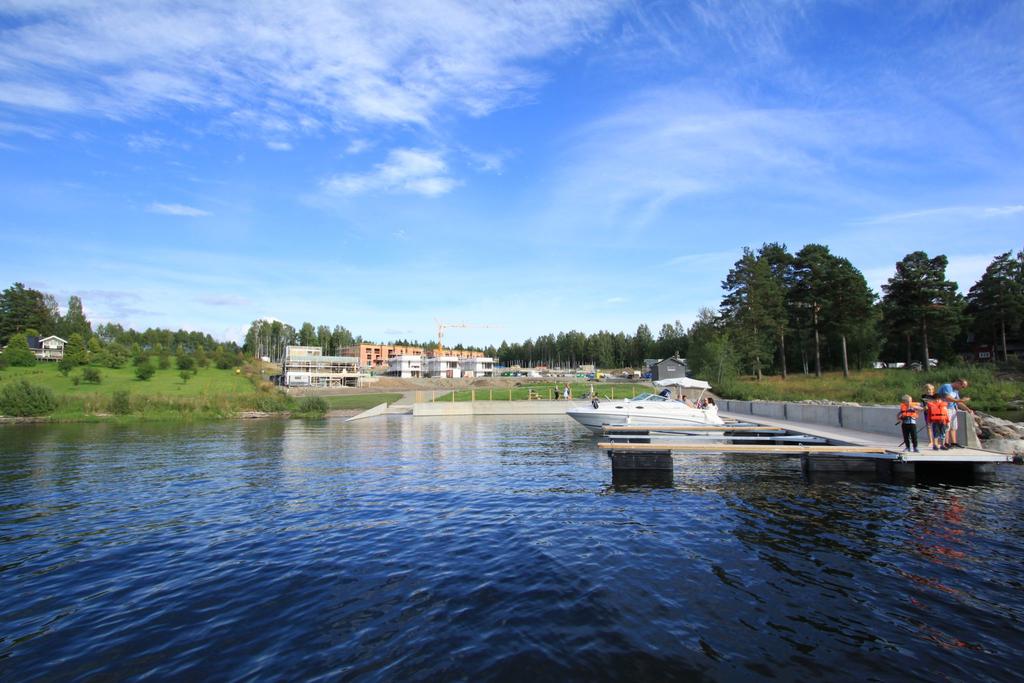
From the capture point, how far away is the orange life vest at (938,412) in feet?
53.2

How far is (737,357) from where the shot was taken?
62.4 meters

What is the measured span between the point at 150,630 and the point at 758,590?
27.2 ft

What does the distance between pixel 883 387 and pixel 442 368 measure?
369ft

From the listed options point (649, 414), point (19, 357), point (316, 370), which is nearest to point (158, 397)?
point (19, 357)

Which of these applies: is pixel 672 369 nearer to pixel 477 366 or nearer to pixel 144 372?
pixel 144 372

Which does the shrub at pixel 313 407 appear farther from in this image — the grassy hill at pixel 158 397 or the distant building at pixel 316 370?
the distant building at pixel 316 370

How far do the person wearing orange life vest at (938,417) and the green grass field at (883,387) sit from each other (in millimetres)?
31116

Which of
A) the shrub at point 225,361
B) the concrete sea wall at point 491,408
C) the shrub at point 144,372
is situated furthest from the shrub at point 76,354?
the concrete sea wall at point 491,408

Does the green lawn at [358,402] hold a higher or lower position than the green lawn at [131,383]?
lower

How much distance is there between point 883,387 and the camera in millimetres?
49812

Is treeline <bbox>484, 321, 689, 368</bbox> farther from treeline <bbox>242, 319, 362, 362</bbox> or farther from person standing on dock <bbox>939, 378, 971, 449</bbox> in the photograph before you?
person standing on dock <bbox>939, 378, 971, 449</bbox>

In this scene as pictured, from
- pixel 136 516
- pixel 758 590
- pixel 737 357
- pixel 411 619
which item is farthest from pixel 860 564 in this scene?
pixel 737 357

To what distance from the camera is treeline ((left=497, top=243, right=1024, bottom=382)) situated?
5912cm

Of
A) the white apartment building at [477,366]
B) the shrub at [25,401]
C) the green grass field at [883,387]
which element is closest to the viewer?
the green grass field at [883,387]
